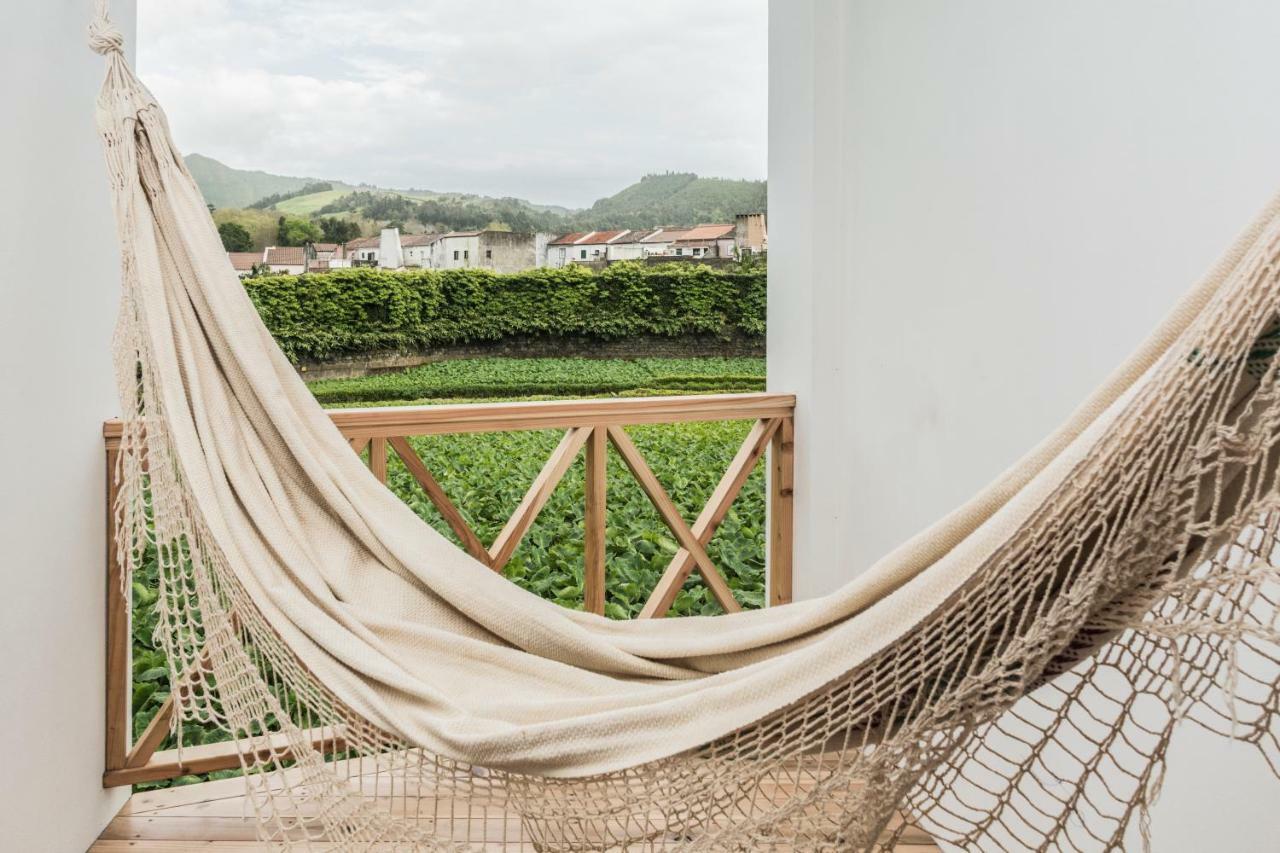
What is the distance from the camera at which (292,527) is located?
57.0 inches

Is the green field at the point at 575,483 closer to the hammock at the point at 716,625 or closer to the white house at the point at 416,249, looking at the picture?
the white house at the point at 416,249

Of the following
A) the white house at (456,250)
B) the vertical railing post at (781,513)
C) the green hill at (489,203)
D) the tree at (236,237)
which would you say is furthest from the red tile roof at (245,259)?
the vertical railing post at (781,513)

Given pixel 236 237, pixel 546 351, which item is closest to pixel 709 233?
pixel 546 351

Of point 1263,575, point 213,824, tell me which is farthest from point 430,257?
point 1263,575

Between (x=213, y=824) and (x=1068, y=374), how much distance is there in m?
1.72

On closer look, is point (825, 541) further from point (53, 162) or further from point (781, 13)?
point (53, 162)

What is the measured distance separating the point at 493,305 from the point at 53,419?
128 centimetres

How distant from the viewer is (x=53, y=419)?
1.74m

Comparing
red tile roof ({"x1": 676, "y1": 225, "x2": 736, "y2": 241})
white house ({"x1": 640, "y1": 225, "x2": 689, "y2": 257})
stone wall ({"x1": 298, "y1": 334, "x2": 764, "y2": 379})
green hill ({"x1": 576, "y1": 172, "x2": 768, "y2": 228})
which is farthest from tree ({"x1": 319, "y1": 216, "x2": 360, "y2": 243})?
red tile roof ({"x1": 676, "y1": 225, "x2": 736, "y2": 241})

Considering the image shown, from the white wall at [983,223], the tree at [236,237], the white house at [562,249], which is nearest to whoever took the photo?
the white wall at [983,223]

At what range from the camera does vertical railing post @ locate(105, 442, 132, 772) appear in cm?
193

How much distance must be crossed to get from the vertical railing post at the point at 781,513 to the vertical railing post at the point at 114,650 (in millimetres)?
1378

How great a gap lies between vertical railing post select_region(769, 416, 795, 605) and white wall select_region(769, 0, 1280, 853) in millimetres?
27

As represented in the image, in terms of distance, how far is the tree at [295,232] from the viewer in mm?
2688
